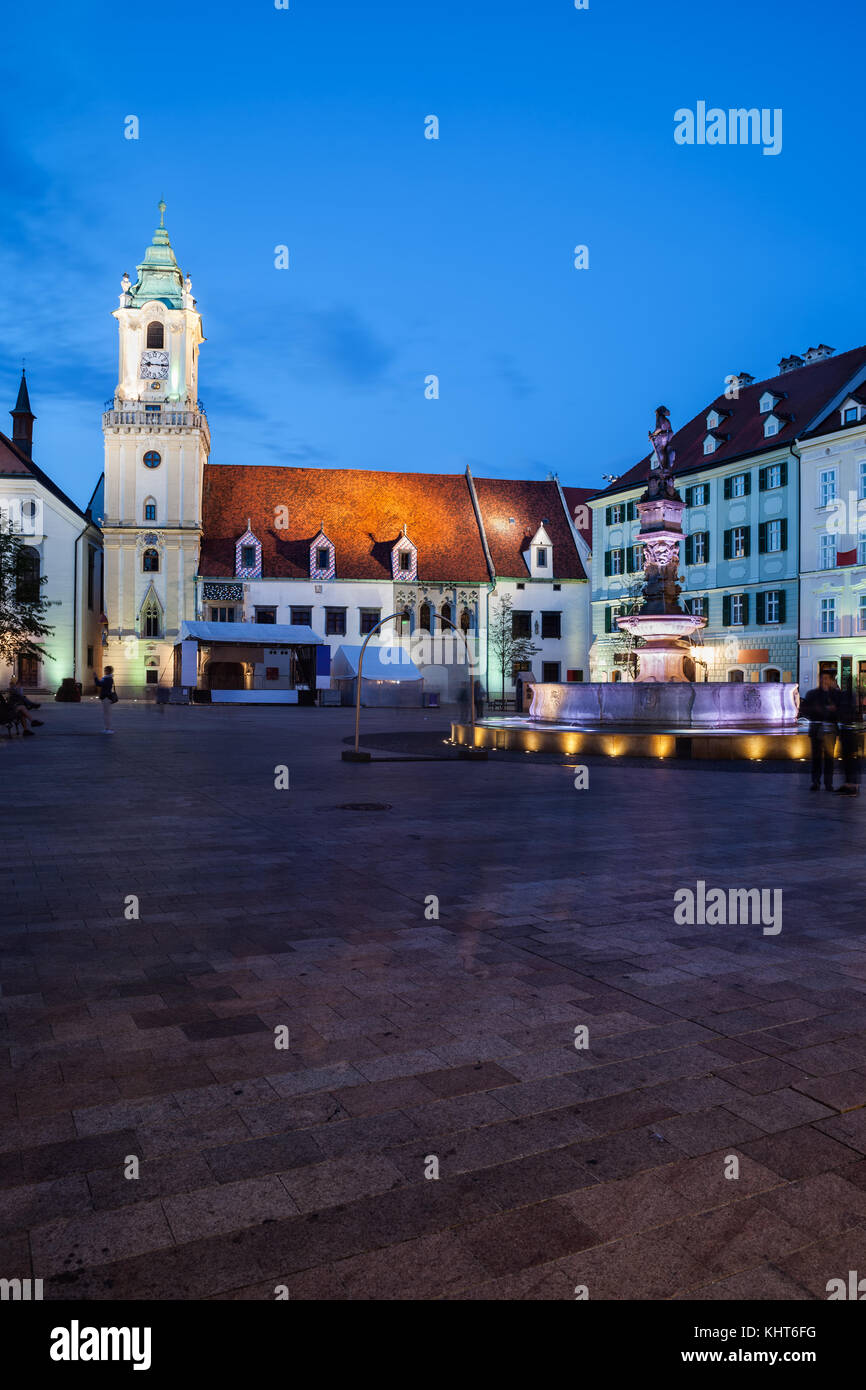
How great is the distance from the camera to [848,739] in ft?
48.5

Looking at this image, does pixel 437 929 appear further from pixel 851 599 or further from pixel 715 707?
pixel 851 599

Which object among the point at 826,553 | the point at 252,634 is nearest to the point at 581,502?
the point at 252,634

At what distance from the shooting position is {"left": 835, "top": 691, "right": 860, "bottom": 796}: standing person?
14188 mm

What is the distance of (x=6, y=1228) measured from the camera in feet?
9.90

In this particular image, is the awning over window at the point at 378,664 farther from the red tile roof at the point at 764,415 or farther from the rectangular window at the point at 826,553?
the rectangular window at the point at 826,553

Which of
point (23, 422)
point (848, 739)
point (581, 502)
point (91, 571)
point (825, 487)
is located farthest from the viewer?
point (23, 422)

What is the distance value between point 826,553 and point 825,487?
3211 mm

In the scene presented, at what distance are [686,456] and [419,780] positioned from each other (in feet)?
153

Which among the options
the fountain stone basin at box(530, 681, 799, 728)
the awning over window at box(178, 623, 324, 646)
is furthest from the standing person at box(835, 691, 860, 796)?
the awning over window at box(178, 623, 324, 646)

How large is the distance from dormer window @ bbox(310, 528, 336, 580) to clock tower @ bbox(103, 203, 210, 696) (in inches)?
306

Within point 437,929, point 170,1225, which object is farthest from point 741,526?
point 170,1225

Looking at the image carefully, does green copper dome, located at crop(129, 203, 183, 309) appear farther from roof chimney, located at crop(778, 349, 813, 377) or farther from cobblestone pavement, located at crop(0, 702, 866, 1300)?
cobblestone pavement, located at crop(0, 702, 866, 1300)

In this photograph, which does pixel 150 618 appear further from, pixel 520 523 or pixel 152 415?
pixel 520 523

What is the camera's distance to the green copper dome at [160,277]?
6675 centimetres
